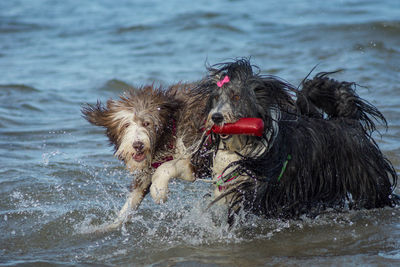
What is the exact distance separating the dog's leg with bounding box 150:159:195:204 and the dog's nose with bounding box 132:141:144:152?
210mm

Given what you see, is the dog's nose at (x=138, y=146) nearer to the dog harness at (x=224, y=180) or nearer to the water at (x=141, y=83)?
the dog harness at (x=224, y=180)

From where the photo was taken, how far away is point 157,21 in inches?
632

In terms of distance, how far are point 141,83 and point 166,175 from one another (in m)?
5.83

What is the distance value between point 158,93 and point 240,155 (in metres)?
0.99

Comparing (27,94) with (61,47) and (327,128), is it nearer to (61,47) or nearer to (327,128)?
(61,47)

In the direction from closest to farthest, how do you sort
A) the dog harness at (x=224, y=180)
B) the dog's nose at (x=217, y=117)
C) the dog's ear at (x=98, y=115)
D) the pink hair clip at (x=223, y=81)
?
1. the dog's nose at (x=217, y=117)
2. the pink hair clip at (x=223, y=81)
3. the dog harness at (x=224, y=180)
4. the dog's ear at (x=98, y=115)

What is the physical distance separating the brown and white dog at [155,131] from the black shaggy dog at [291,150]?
21cm

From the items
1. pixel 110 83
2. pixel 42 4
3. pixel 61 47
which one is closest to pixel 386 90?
pixel 110 83

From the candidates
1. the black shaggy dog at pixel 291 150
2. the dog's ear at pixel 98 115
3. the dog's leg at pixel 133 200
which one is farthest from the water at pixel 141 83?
the dog's ear at pixel 98 115

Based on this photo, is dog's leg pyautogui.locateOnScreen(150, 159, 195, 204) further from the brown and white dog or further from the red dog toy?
the red dog toy

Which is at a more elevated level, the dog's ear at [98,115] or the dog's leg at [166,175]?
the dog's ear at [98,115]

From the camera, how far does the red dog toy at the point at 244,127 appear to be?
4.13m

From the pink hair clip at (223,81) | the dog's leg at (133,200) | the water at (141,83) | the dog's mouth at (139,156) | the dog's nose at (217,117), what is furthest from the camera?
the dog's leg at (133,200)

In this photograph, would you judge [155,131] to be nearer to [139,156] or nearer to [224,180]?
[139,156]
